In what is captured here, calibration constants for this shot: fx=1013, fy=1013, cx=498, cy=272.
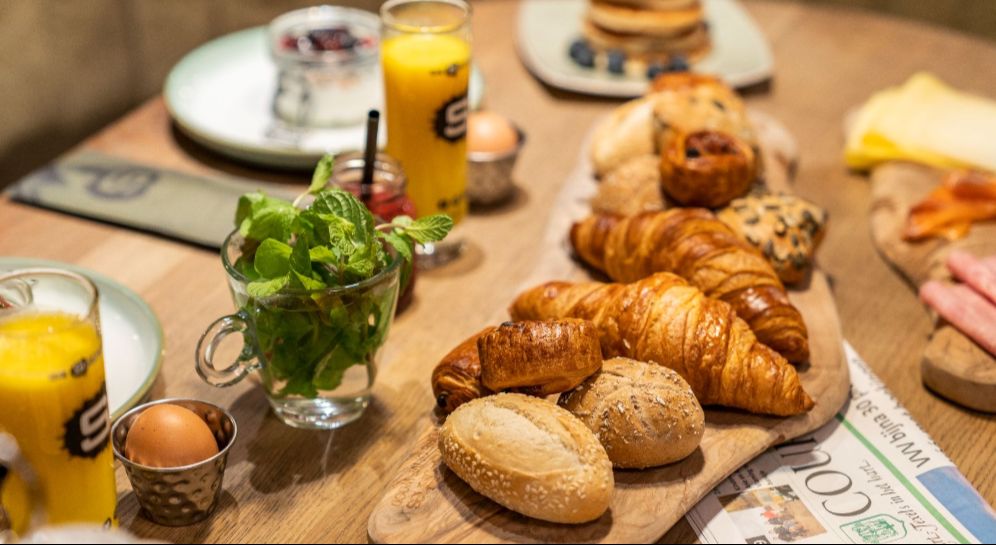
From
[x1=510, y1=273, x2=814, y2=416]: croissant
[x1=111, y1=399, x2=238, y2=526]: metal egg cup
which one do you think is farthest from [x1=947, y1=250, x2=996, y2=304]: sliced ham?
[x1=111, y1=399, x2=238, y2=526]: metal egg cup

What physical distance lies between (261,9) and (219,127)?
1.37m

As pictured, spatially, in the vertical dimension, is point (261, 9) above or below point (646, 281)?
below

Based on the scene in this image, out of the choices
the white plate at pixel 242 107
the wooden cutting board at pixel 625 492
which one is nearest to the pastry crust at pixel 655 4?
the white plate at pixel 242 107

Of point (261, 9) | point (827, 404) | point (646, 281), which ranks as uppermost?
point (646, 281)

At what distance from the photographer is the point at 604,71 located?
7.95ft

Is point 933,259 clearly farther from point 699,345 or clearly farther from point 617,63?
point 617,63

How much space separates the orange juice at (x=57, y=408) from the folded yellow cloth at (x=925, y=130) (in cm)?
160

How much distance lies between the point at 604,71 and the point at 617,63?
0.13 ft

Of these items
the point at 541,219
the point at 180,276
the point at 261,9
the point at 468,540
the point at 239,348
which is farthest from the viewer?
the point at 261,9

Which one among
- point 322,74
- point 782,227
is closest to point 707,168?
point 782,227

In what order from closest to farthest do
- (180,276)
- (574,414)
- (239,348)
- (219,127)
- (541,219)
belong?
(574,414) → (239,348) → (180,276) → (541,219) → (219,127)

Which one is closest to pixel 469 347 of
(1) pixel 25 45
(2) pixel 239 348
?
(2) pixel 239 348

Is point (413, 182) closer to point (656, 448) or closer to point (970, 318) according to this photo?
point (656, 448)

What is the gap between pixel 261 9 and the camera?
3271 millimetres
